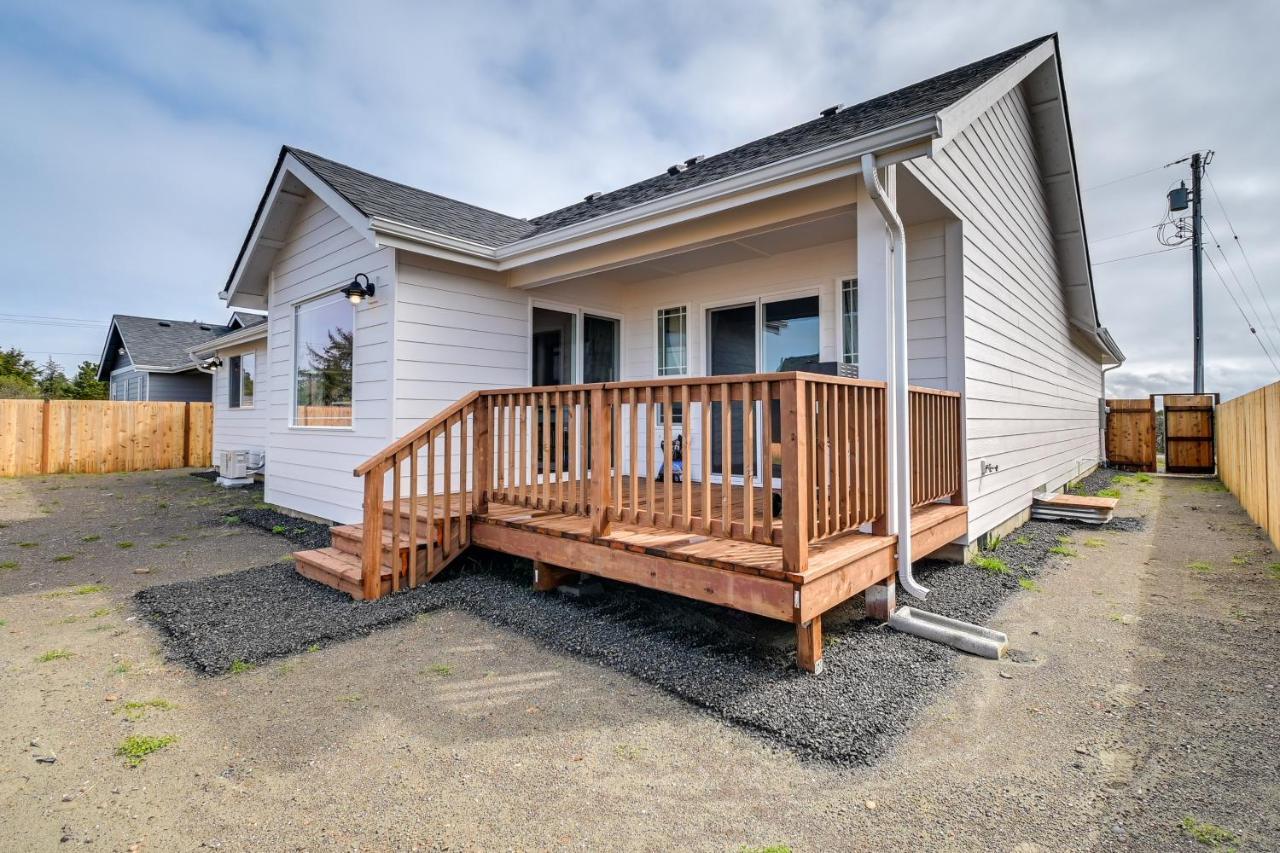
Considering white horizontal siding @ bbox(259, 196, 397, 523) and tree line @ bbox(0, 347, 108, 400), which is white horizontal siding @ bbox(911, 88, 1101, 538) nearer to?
white horizontal siding @ bbox(259, 196, 397, 523)

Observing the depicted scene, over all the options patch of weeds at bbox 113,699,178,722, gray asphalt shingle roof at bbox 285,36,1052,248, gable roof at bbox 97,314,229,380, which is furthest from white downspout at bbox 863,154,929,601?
gable roof at bbox 97,314,229,380

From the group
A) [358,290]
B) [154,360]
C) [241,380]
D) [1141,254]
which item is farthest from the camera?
[1141,254]

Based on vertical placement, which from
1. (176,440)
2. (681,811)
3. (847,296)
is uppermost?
(847,296)

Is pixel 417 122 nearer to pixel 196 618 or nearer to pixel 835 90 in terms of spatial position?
pixel 835 90

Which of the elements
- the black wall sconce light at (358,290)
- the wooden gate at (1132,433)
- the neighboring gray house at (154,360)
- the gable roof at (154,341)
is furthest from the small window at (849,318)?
the gable roof at (154,341)

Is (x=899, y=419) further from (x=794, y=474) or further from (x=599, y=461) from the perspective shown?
(x=599, y=461)

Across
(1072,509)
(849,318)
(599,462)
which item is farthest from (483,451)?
(1072,509)

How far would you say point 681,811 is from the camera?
1.89 m

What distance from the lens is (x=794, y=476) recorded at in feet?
8.80

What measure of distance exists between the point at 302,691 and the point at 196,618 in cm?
152

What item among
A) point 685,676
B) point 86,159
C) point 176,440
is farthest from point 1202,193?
point 176,440

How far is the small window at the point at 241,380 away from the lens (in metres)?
11.8

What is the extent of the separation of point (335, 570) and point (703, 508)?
2931mm

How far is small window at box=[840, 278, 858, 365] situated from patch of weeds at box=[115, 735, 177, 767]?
5.27 metres
